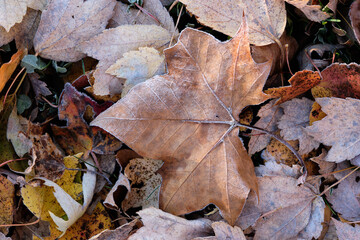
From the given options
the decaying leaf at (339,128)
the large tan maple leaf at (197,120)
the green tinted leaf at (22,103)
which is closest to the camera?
the large tan maple leaf at (197,120)

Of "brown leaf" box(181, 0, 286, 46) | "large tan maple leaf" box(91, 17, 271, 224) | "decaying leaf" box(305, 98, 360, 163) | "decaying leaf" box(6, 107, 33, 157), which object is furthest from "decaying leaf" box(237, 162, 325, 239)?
"decaying leaf" box(6, 107, 33, 157)

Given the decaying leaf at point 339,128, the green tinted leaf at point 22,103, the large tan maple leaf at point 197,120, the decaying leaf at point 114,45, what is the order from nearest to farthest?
the large tan maple leaf at point 197,120, the decaying leaf at point 339,128, the decaying leaf at point 114,45, the green tinted leaf at point 22,103

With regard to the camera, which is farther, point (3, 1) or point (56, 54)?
point (56, 54)

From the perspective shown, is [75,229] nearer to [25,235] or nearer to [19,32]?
[25,235]

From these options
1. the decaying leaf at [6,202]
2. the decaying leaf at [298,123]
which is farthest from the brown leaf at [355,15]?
the decaying leaf at [6,202]

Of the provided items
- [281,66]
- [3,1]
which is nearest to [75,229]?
[3,1]

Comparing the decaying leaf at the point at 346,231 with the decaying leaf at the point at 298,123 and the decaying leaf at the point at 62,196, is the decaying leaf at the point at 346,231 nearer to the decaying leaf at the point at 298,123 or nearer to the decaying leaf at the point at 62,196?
the decaying leaf at the point at 298,123

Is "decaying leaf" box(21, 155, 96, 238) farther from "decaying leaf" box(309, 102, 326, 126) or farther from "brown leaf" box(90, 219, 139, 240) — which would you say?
"decaying leaf" box(309, 102, 326, 126)

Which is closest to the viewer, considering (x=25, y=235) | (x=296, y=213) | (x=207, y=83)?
(x=207, y=83)
